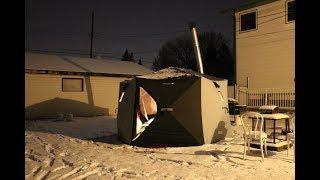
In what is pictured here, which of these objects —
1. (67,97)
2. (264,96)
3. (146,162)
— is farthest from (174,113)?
(67,97)

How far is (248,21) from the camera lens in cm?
1961

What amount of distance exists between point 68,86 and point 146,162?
13.7 meters

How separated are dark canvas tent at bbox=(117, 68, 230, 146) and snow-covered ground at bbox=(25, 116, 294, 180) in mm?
435

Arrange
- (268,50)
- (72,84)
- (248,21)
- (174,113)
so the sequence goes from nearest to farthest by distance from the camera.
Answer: (174,113)
(268,50)
(248,21)
(72,84)

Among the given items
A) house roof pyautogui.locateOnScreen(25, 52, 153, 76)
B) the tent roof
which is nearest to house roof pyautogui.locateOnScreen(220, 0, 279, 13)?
house roof pyautogui.locateOnScreen(25, 52, 153, 76)

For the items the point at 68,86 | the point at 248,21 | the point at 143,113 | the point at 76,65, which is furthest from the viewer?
the point at 76,65

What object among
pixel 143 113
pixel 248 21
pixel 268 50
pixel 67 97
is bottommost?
pixel 143 113

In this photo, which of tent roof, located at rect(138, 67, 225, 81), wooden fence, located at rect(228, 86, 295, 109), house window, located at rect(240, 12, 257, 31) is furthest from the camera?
house window, located at rect(240, 12, 257, 31)

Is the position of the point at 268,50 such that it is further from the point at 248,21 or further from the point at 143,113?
the point at 143,113

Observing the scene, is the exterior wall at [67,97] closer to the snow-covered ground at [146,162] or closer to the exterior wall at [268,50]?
the exterior wall at [268,50]

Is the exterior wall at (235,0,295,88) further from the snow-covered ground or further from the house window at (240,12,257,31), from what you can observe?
the snow-covered ground

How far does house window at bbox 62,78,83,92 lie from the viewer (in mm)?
19745
